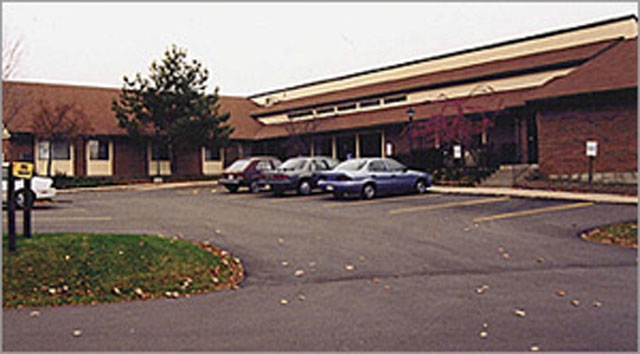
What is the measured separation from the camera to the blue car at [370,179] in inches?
769

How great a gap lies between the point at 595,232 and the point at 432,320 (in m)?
7.94

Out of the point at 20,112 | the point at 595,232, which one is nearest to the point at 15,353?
the point at 595,232

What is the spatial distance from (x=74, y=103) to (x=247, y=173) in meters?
16.0

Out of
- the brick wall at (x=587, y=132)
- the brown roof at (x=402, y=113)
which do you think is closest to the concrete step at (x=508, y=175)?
the brick wall at (x=587, y=132)

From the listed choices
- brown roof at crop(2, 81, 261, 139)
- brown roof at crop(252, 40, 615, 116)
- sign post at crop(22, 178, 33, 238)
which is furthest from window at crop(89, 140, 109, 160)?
sign post at crop(22, 178, 33, 238)

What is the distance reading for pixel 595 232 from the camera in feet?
41.3

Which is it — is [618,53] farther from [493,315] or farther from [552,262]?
[493,315]

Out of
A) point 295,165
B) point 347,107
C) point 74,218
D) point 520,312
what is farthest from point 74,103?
point 520,312

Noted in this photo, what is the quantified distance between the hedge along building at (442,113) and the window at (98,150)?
6cm

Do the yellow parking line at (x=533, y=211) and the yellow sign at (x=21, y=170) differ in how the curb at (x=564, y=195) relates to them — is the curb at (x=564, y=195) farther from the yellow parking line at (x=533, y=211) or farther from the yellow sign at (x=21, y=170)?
the yellow sign at (x=21, y=170)

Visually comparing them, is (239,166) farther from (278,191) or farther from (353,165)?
(353,165)

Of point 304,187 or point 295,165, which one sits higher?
point 295,165

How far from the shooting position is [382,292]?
762 centimetres

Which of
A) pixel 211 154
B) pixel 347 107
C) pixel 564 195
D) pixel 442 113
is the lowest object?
pixel 564 195
